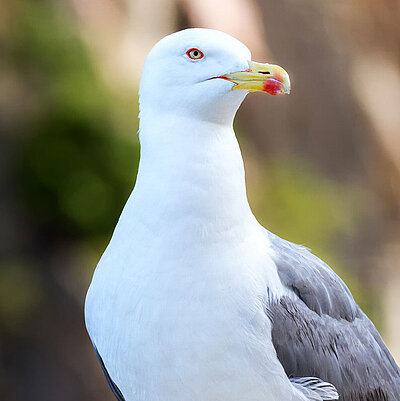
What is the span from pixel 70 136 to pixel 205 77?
2.63m

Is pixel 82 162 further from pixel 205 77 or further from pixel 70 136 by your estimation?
pixel 205 77

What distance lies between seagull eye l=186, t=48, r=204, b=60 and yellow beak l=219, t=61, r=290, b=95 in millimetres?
72

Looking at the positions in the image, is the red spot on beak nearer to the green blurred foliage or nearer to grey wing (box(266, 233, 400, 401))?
grey wing (box(266, 233, 400, 401))

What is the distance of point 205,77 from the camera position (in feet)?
4.86

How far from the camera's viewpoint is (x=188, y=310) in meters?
1.46

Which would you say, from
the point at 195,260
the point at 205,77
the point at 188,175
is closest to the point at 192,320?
the point at 195,260

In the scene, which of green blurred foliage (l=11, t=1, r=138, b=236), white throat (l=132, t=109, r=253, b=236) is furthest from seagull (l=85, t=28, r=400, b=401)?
green blurred foliage (l=11, t=1, r=138, b=236)

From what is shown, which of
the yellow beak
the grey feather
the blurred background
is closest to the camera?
the yellow beak

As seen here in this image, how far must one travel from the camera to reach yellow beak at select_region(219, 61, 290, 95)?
57.5 inches

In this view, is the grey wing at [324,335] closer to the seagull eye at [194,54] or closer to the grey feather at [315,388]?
the grey feather at [315,388]

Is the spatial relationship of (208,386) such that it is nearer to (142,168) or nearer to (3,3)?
(142,168)

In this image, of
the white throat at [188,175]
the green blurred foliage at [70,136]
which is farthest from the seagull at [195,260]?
the green blurred foliage at [70,136]

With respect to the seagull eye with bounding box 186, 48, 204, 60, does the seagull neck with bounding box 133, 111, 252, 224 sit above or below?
below

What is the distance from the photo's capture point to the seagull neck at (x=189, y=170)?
1.49 metres
